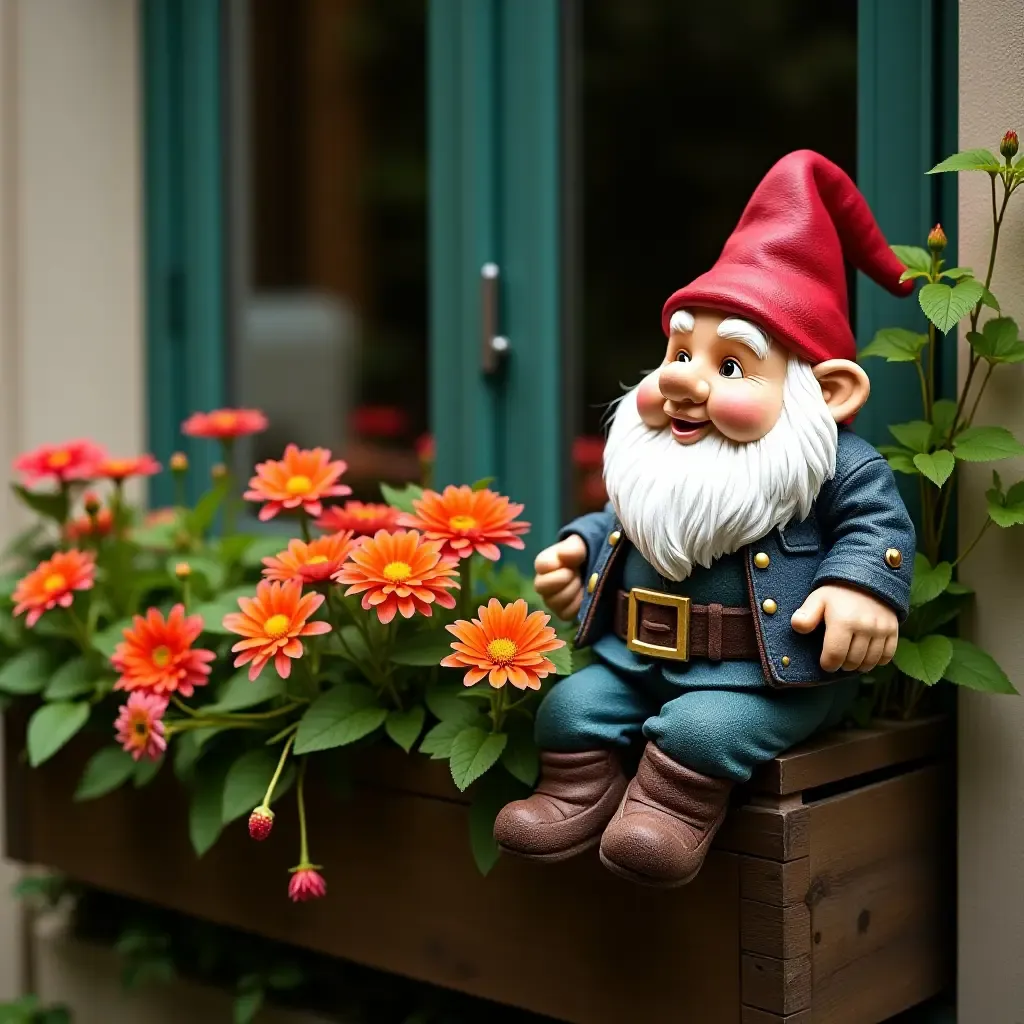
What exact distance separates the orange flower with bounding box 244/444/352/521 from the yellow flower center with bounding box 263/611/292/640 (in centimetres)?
15

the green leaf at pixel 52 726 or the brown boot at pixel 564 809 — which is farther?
the green leaf at pixel 52 726

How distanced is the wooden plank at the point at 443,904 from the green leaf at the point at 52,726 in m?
0.13

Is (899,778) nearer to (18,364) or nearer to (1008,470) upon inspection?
(1008,470)

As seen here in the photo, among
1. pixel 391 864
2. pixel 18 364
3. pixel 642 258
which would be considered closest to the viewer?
pixel 391 864

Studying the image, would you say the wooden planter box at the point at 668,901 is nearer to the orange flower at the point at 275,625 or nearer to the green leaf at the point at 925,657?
the green leaf at the point at 925,657

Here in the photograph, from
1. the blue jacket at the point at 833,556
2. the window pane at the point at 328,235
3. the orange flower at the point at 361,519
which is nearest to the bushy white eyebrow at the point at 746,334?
the blue jacket at the point at 833,556

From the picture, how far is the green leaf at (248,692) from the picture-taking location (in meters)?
1.34

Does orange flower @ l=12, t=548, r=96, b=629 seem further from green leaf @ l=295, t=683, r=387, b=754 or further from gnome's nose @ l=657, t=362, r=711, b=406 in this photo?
gnome's nose @ l=657, t=362, r=711, b=406

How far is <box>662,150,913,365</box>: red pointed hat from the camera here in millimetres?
1120

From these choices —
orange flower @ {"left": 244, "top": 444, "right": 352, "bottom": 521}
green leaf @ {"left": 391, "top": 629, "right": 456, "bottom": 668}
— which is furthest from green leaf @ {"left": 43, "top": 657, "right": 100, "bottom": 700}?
green leaf @ {"left": 391, "top": 629, "right": 456, "bottom": 668}

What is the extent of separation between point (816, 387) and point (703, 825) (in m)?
0.38

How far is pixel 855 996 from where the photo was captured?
3.83ft

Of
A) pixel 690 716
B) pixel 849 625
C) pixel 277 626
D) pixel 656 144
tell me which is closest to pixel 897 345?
pixel 849 625

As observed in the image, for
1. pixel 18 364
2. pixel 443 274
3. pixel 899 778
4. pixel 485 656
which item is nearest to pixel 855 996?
pixel 899 778
